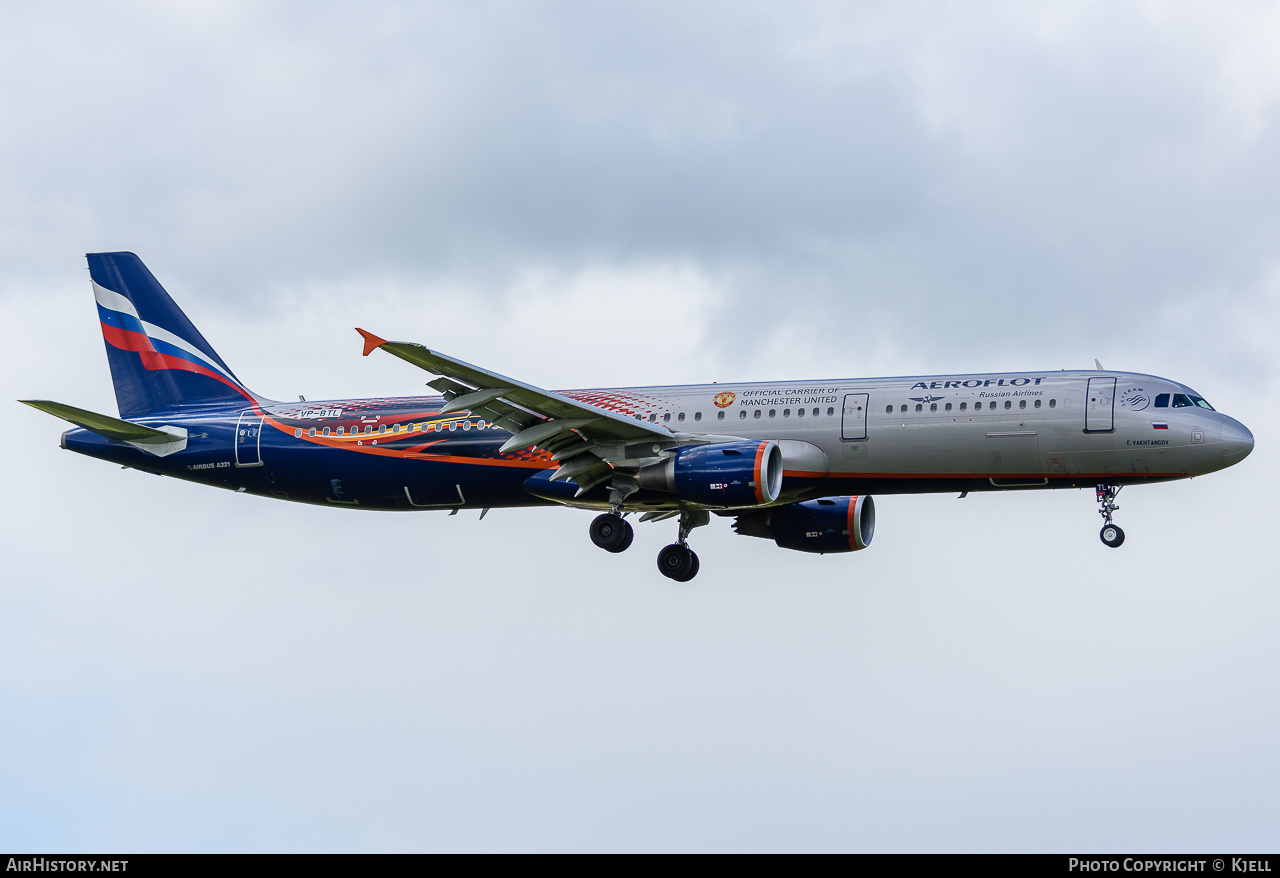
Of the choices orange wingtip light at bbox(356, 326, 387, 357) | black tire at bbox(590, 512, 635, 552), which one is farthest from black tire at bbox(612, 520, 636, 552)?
orange wingtip light at bbox(356, 326, 387, 357)

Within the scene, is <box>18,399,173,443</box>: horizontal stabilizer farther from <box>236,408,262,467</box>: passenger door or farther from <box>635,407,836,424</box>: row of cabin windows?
<box>635,407,836,424</box>: row of cabin windows

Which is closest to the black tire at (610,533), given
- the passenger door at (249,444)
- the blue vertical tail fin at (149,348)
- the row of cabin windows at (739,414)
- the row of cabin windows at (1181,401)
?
the row of cabin windows at (739,414)

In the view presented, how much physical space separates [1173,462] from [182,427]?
28.6 m

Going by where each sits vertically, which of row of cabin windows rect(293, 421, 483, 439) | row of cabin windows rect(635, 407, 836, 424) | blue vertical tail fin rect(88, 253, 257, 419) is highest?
blue vertical tail fin rect(88, 253, 257, 419)

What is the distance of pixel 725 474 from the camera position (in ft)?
133

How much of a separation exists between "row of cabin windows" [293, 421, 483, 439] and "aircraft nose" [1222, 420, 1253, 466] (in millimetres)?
19534

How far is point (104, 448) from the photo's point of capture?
47.7 metres

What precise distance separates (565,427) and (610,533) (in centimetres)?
437

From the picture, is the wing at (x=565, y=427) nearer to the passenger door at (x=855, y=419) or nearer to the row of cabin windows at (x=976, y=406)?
the passenger door at (x=855, y=419)

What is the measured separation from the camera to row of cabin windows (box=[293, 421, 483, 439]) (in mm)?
45188

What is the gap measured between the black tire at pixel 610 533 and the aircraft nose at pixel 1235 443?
15.9 metres

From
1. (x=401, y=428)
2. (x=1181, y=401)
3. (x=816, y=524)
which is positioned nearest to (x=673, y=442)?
(x=816, y=524)

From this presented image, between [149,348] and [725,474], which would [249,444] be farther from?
[725,474]
